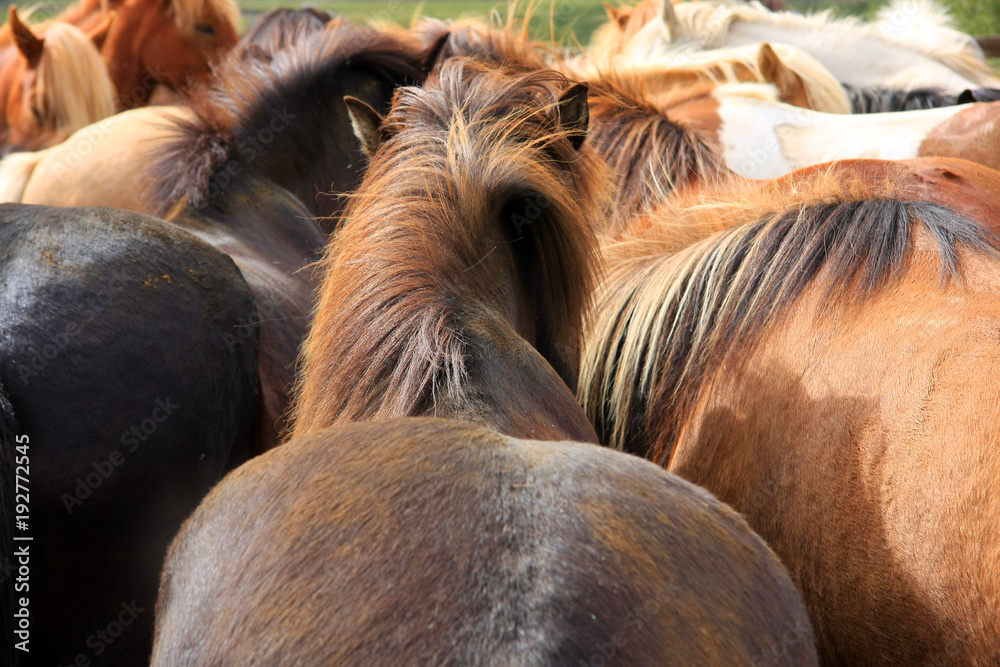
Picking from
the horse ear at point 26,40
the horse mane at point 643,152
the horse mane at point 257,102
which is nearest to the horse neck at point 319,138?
the horse mane at point 257,102

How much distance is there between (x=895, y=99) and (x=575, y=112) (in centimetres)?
351

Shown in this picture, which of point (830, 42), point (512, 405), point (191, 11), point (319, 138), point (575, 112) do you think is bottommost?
point (830, 42)

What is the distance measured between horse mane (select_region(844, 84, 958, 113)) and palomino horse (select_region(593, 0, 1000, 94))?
1.13ft

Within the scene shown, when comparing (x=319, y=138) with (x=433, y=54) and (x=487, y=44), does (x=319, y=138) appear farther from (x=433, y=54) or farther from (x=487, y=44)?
(x=487, y=44)

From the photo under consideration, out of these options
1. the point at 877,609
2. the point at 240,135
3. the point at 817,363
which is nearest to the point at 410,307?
the point at 817,363

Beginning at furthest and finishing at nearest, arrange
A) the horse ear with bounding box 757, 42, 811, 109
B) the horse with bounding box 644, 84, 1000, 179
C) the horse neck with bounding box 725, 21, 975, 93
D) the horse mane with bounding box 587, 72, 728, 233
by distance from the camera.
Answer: the horse neck with bounding box 725, 21, 975, 93
the horse ear with bounding box 757, 42, 811, 109
the horse with bounding box 644, 84, 1000, 179
the horse mane with bounding box 587, 72, 728, 233

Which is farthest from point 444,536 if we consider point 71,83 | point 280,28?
point 71,83

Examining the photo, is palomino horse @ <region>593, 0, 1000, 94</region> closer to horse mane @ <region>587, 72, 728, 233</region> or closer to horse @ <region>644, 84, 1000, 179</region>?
horse @ <region>644, 84, 1000, 179</region>

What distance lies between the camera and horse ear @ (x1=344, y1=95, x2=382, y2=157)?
5.82 feet

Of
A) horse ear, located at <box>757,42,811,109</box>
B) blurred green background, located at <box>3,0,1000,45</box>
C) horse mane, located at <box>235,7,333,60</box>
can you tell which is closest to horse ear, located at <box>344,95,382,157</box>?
blurred green background, located at <box>3,0,1000,45</box>

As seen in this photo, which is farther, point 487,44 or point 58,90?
point 58,90

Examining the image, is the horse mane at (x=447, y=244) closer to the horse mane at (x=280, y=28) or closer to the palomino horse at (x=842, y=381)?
the palomino horse at (x=842, y=381)

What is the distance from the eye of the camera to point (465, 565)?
79 cm

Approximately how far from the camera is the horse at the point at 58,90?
184 inches
